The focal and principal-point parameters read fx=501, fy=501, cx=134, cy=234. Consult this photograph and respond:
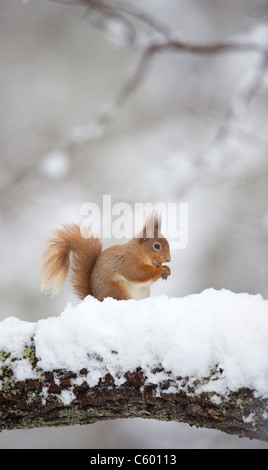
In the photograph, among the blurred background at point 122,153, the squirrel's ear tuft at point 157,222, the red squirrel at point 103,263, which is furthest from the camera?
the blurred background at point 122,153

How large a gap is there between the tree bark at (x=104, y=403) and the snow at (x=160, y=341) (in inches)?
0.4

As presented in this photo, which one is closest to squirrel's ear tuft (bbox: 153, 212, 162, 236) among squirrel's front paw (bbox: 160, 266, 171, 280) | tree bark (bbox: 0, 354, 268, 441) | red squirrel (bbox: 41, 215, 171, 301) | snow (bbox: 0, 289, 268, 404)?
red squirrel (bbox: 41, 215, 171, 301)

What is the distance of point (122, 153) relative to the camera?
133 inches

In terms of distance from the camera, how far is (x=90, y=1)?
3.38 feet

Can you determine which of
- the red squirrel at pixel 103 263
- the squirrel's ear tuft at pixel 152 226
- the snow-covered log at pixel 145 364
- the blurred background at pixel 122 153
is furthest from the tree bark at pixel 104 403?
the blurred background at pixel 122 153

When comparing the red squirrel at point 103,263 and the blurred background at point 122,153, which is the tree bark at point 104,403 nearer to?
the red squirrel at point 103,263

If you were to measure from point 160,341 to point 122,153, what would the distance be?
2.52 metres

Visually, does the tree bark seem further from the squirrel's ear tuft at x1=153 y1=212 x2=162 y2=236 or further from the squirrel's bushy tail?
the squirrel's ear tuft at x1=153 y1=212 x2=162 y2=236

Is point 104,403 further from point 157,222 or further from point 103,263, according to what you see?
point 157,222

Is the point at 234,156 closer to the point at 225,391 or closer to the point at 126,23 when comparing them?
the point at 126,23

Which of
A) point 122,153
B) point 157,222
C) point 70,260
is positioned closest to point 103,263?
point 70,260

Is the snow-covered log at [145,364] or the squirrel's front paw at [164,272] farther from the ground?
the squirrel's front paw at [164,272]

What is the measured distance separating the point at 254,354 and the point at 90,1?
773mm

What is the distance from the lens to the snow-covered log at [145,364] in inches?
36.5
